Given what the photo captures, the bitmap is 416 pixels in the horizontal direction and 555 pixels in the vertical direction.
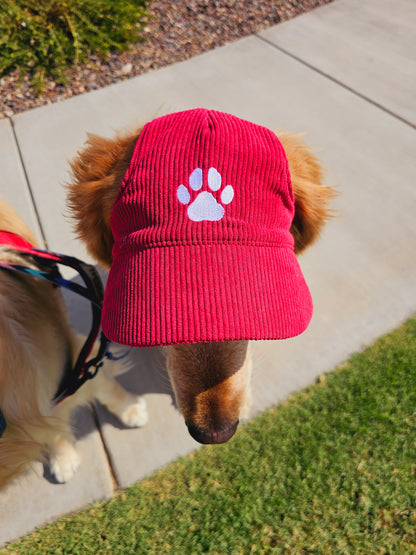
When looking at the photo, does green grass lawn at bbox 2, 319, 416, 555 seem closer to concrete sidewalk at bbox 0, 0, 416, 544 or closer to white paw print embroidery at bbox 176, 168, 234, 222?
concrete sidewalk at bbox 0, 0, 416, 544

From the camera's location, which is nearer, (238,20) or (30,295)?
(30,295)

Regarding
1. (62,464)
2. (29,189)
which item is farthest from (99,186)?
(29,189)

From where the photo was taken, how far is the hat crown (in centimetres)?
123

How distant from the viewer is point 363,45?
475 cm

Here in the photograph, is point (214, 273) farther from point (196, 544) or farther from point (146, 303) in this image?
point (196, 544)

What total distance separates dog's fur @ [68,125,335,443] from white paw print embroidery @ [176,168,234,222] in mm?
572

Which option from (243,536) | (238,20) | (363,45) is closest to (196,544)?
(243,536)

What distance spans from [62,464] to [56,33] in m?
4.43

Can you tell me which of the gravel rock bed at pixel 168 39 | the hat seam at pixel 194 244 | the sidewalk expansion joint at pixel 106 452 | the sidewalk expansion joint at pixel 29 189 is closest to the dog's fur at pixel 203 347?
the hat seam at pixel 194 244

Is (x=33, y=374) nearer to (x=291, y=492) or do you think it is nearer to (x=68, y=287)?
(x=68, y=287)

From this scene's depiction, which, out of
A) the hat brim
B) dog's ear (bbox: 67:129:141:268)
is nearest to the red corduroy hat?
the hat brim

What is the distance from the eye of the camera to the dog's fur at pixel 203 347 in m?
1.77

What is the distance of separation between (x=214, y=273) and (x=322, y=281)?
80.7 inches

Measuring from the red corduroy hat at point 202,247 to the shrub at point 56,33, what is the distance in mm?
A: 3945
